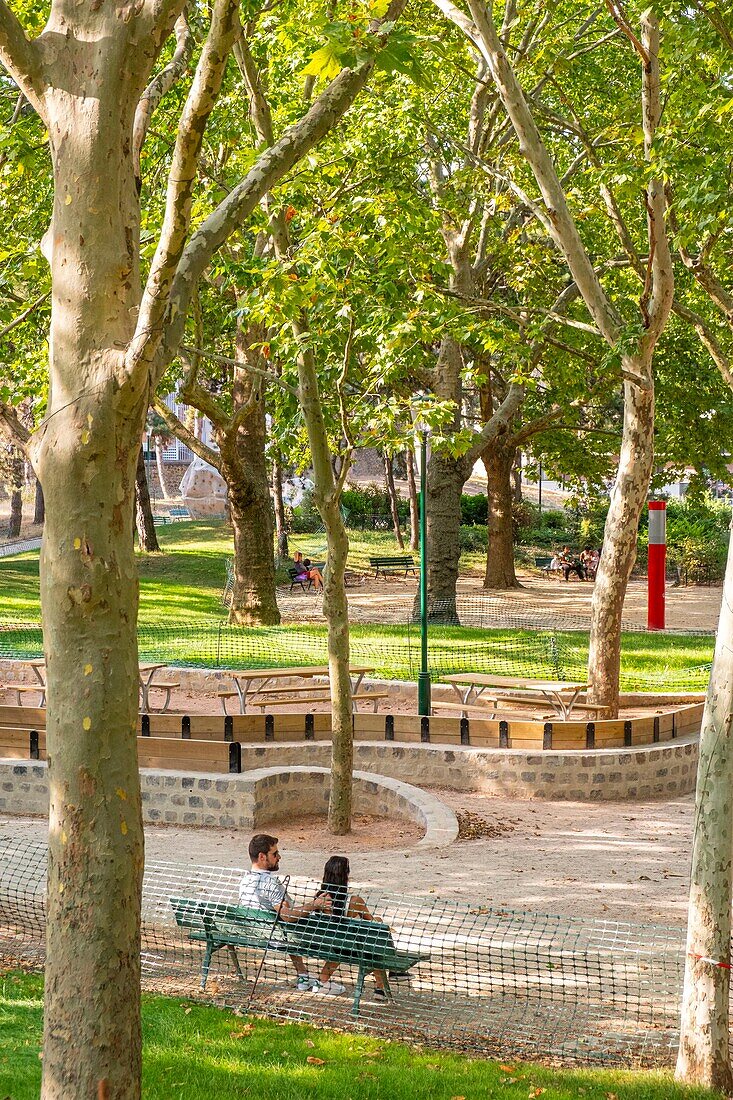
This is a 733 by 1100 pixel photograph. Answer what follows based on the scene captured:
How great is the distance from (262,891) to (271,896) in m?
0.07

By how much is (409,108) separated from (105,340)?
922 centimetres

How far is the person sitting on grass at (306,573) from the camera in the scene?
30.4 m

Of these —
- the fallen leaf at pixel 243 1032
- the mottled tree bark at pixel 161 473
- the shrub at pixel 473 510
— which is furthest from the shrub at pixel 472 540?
the fallen leaf at pixel 243 1032

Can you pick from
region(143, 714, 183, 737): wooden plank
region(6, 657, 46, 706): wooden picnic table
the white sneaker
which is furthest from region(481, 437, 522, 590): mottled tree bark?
the white sneaker

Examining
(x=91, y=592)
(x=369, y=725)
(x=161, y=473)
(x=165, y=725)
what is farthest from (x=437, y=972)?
(x=161, y=473)

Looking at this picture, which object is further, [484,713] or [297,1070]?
[484,713]

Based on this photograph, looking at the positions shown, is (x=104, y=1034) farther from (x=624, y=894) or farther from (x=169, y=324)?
(x=624, y=894)

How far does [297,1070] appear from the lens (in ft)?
19.8

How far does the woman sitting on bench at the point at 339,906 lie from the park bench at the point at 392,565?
25.0m

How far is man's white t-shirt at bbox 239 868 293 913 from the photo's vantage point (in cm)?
816

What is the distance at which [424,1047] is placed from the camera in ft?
22.0

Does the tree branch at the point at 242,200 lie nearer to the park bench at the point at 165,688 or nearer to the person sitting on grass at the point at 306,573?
the park bench at the point at 165,688

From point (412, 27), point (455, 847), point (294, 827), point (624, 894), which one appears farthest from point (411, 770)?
point (412, 27)

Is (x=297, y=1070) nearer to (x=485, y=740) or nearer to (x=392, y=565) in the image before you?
(x=485, y=740)
